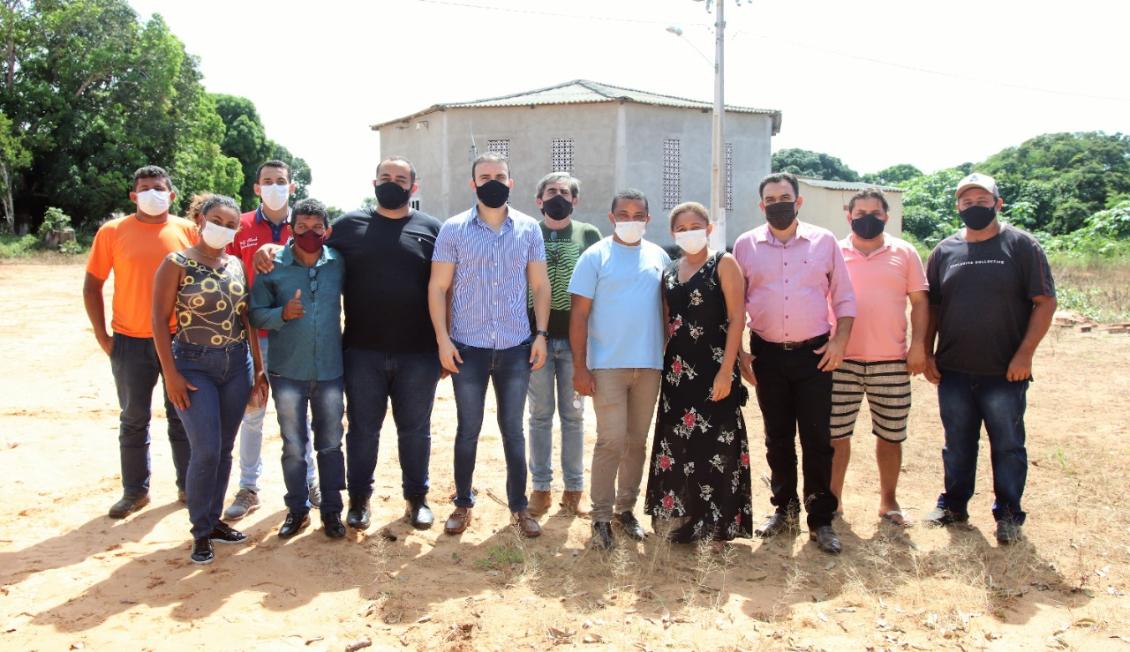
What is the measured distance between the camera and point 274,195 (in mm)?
4828

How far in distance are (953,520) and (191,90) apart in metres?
34.7

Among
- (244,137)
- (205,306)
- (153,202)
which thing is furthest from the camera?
(244,137)

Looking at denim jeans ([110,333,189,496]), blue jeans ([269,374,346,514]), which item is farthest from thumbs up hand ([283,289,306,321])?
denim jeans ([110,333,189,496])

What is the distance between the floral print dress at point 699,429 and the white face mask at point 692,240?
10 centimetres

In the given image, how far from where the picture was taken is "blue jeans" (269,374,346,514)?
4.48m

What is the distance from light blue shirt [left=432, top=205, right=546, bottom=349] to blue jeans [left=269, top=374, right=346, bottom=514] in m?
0.76

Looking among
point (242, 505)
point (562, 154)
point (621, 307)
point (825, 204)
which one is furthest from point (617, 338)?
point (825, 204)

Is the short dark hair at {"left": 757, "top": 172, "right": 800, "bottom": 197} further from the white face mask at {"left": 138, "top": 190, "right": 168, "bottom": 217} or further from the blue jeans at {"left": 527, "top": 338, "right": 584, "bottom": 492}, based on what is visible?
the white face mask at {"left": 138, "top": 190, "right": 168, "bottom": 217}

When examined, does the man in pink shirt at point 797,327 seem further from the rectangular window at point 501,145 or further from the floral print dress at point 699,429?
the rectangular window at point 501,145

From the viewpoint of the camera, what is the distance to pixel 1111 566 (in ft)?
14.4

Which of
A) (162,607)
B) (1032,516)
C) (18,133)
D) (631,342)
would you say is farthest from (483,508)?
(18,133)

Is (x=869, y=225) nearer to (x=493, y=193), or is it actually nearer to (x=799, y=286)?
(x=799, y=286)

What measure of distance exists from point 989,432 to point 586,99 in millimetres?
21267

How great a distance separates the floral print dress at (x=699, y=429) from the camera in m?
4.38
